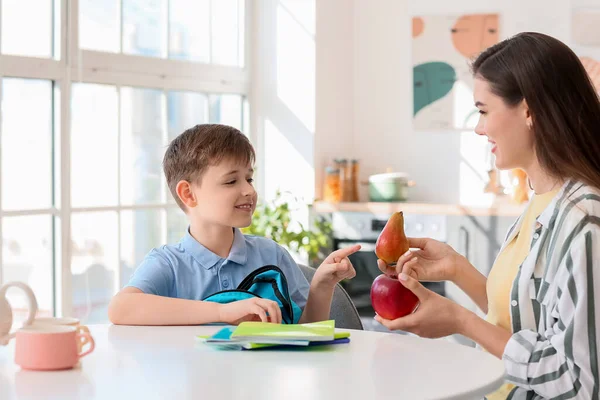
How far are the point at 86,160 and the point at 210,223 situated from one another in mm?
1447

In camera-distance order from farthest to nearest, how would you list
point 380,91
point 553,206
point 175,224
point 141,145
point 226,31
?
point 380,91, point 226,31, point 175,224, point 141,145, point 553,206

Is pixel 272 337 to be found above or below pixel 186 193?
below

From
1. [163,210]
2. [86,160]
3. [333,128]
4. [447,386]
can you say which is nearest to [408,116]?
[333,128]

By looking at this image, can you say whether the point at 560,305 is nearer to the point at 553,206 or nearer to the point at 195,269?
A: the point at 553,206

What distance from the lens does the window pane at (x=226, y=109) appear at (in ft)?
13.9

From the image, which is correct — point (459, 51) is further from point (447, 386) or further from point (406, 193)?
point (447, 386)

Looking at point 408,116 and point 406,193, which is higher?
point 408,116

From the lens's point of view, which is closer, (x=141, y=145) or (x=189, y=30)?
(x=141, y=145)

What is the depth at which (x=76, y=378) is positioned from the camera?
4.51 feet

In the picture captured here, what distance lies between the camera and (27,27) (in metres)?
3.12

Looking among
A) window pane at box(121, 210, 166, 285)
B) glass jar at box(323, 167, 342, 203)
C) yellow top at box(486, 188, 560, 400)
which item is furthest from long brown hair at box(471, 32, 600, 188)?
glass jar at box(323, 167, 342, 203)

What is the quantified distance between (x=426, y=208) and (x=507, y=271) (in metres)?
2.42

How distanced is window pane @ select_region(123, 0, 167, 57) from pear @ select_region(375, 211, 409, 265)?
2.08 m

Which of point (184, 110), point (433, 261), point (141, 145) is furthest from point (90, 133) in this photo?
point (433, 261)
